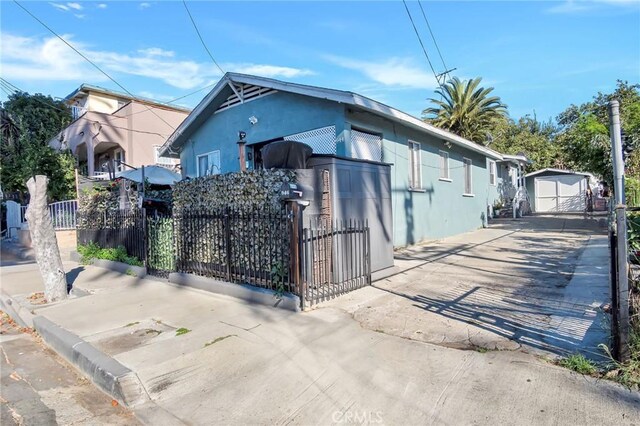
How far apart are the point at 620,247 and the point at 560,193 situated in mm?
31178

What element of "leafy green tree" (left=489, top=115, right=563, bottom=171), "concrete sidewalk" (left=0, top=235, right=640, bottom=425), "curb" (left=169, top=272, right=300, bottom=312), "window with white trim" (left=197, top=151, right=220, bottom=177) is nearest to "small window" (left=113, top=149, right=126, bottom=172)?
"window with white trim" (left=197, top=151, right=220, bottom=177)

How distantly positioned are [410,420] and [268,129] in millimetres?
9726

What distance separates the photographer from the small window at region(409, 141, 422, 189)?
41.1ft

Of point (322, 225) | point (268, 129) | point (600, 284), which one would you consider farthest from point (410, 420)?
point (268, 129)

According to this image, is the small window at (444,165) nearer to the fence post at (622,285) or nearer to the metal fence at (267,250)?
the metal fence at (267,250)

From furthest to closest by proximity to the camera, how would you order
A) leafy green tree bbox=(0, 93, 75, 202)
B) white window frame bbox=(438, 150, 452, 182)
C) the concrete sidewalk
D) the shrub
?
leafy green tree bbox=(0, 93, 75, 202)
white window frame bbox=(438, 150, 452, 182)
the shrub
the concrete sidewalk

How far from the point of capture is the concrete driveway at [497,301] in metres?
4.42

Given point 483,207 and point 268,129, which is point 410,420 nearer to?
point 268,129

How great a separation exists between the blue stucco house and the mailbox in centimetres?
326

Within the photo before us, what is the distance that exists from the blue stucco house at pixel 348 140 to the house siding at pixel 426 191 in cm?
3

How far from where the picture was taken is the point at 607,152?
15492 millimetres

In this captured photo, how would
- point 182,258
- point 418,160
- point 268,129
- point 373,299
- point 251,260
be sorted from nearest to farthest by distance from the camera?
point 373,299, point 251,260, point 182,258, point 268,129, point 418,160

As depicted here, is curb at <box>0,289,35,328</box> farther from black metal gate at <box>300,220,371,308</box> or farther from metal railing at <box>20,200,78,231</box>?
metal railing at <box>20,200,78,231</box>

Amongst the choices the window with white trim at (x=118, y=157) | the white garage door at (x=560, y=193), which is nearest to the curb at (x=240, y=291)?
the window with white trim at (x=118, y=157)
